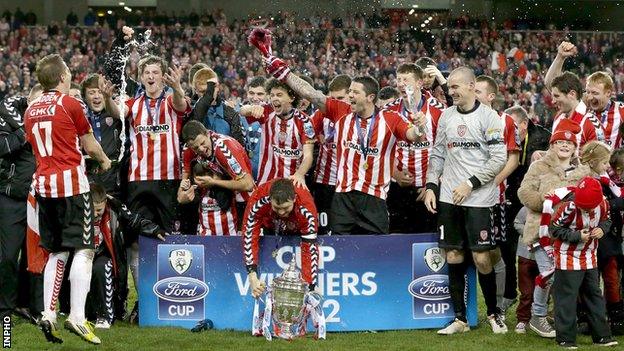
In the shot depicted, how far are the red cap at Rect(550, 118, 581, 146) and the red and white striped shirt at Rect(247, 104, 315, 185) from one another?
210cm

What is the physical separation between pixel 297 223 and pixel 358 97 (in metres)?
1.15

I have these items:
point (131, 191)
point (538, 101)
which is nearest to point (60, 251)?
point (131, 191)

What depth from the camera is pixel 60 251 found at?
24.4 feet

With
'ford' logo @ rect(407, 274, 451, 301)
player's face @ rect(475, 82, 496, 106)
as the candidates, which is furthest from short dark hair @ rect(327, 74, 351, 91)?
'ford' logo @ rect(407, 274, 451, 301)

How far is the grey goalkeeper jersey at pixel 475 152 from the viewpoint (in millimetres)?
7996

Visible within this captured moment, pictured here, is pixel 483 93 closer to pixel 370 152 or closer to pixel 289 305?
pixel 370 152

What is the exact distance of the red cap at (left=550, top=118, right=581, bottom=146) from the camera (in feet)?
25.4

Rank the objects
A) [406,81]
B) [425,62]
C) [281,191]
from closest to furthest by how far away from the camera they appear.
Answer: [281,191], [406,81], [425,62]

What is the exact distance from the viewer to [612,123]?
8.63m

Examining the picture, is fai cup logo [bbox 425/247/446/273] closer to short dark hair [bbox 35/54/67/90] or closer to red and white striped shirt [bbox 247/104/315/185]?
red and white striped shirt [bbox 247/104/315/185]

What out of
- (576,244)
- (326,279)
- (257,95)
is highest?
(257,95)

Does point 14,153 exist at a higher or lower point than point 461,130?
lower

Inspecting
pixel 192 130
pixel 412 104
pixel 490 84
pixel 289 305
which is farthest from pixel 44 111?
pixel 490 84

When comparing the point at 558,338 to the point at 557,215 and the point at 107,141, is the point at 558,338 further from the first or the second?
the point at 107,141
